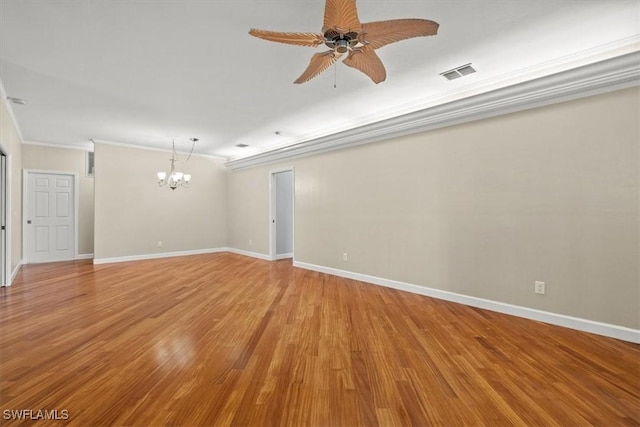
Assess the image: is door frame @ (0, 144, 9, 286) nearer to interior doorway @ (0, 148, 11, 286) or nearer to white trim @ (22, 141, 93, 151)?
interior doorway @ (0, 148, 11, 286)

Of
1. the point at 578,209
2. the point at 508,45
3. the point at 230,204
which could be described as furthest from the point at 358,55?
the point at 230,204

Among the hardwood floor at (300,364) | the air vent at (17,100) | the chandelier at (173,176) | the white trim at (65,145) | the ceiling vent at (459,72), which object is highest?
Answer: the ceiling vent at (459,72)

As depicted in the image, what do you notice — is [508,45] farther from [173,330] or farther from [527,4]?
[173,330]

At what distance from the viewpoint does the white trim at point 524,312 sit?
105 inches

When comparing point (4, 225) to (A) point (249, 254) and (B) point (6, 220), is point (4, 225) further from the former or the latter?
(A) point (249, 254)

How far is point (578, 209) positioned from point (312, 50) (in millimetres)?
3145

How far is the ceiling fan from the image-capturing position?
1.68 metres

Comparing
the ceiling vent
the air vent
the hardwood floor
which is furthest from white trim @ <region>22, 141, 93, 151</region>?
the ceiling vent

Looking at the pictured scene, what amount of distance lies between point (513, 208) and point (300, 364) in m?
2.94

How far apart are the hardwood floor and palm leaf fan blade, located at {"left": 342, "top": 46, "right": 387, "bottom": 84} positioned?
235cm

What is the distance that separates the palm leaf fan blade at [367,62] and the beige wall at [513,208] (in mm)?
1936

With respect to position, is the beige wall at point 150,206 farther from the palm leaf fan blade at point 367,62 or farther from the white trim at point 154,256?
the palm leaf fan blade at point 367,62

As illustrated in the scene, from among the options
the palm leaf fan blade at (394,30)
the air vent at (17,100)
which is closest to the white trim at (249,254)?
the air vent at (17,100)

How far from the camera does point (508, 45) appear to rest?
2684mm
